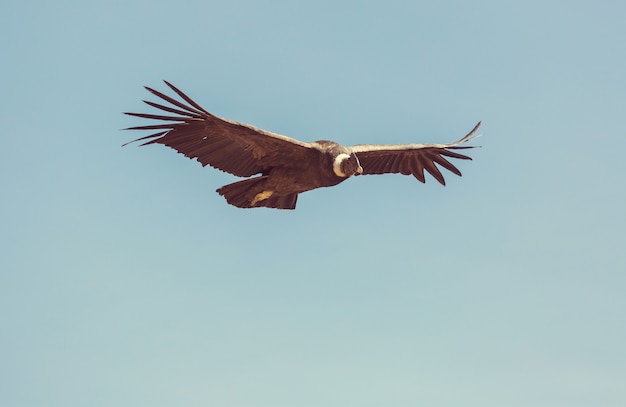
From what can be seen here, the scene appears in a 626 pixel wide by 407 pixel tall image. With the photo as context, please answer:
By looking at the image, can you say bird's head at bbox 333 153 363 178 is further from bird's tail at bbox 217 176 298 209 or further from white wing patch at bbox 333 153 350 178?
bird's tail at bbox 217 176 298 209

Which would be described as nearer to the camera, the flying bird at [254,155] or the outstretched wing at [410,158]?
the flying bird at [254,155]

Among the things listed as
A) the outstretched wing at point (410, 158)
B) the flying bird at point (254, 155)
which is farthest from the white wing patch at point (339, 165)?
the outstretched wing at point (410, 158)

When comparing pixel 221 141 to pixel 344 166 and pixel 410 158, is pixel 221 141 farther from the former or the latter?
pixel 410 158

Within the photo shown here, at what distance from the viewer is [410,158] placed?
20969 millimetres

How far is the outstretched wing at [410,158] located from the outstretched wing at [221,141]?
2057mm

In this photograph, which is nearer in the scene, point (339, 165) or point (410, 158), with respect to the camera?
point (339, 165)

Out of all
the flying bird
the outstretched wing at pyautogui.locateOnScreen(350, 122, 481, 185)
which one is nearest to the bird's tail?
the flying bird

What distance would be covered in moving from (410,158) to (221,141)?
15.3ft

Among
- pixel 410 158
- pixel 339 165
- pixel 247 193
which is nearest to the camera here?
pixel 339 165

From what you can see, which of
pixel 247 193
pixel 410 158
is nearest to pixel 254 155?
pixel 247 193

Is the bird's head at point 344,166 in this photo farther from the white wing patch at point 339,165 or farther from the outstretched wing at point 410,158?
the outstretched wing at point 410,158

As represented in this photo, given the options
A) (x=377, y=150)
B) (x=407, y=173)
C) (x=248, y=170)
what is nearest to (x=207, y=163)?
(x=248, y=170)

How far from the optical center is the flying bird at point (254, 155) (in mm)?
17406

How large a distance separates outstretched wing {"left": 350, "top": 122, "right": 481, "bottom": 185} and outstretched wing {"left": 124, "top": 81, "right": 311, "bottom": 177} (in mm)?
2057
